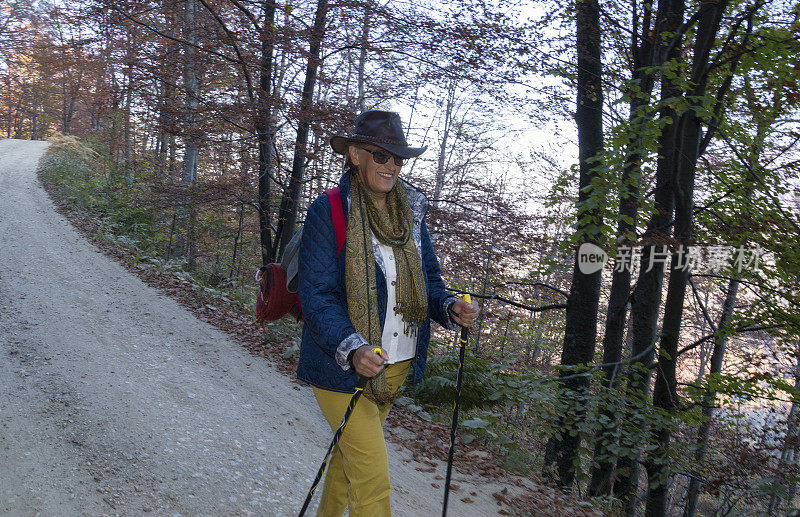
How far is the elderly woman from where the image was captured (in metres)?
2.22

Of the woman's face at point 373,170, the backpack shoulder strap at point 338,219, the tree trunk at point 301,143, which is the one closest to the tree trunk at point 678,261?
the woman's face at point 373,170

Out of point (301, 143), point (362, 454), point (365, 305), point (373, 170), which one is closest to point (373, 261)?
point (365, 305)

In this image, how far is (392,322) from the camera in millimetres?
2449

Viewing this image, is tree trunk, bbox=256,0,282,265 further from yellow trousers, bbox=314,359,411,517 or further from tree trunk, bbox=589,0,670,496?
yellow trousers, bbox=314,359,411,517

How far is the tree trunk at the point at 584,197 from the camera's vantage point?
6160mm

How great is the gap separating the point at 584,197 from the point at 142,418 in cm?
552

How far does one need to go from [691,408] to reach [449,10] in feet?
19.9

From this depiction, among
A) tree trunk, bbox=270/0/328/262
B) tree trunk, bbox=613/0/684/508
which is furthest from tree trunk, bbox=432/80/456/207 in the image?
tree trunk, bbox=613/0/684/508

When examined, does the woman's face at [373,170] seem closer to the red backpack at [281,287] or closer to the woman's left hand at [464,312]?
the red backpack at [281,287]

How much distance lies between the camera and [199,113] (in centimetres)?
791

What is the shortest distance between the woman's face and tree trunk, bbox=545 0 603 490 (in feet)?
13.8

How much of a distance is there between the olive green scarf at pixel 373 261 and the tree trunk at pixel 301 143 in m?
5.81

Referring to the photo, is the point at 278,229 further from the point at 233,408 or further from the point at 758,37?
the point at 758,37

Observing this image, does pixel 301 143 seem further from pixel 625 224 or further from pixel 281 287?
pixel 281 287
